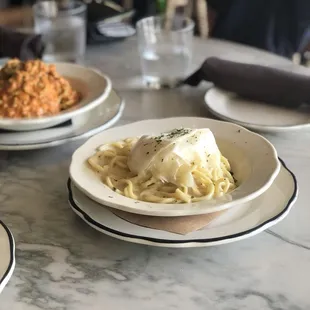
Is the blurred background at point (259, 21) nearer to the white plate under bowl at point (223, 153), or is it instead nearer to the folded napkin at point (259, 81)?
the folded napkin at point (259, 81)

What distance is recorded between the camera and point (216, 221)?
0.90 meters

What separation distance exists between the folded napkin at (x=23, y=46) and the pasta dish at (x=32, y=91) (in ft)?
1.06

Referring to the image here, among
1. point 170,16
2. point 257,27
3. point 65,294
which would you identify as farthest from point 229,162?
point 257,27

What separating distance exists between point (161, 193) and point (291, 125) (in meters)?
0.43

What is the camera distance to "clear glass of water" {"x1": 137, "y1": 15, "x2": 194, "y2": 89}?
62.1 inches

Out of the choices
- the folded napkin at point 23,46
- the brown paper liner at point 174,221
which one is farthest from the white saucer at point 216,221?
the folded napkin at point 23,46

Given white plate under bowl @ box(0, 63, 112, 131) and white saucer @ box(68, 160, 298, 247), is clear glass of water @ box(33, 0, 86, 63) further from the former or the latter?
white saucer @ box(68, 160, 298, 247)

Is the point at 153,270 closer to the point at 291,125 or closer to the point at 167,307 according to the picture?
the point at 167,307

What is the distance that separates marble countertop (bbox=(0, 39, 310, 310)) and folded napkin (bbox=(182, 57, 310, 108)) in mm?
277

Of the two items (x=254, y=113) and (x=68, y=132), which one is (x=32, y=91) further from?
(x=254, y=113)

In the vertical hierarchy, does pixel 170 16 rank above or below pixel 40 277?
above

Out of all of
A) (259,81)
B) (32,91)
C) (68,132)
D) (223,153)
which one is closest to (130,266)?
(223,153)

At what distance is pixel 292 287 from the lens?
81cm

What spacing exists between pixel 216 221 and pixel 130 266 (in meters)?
0.14
